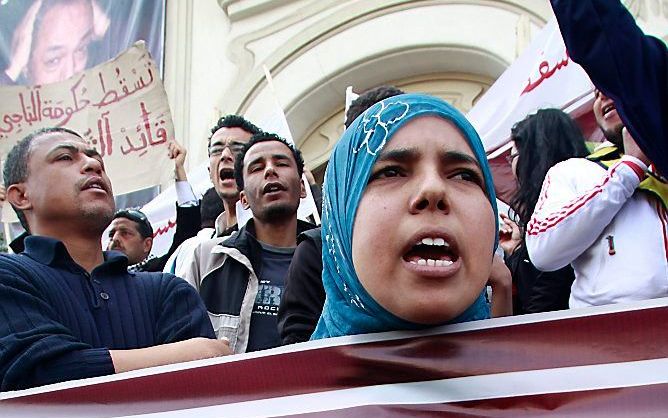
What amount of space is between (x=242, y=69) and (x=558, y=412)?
687 cm

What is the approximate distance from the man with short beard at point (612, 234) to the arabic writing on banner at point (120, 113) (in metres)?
3.30

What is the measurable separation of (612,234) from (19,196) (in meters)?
1.44

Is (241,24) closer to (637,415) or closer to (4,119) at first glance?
(4,119)

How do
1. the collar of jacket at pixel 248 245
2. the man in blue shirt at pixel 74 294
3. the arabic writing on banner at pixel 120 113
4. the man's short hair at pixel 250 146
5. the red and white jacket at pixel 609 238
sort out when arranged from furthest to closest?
the arabic writing on banner at pixel 120 113 → the man's short hair at pixel 250 146 → the collar of jacket at pixel 248 245 → the red and white jacket at pixel 609 238 → the man in blue shirt at pixel 74 294

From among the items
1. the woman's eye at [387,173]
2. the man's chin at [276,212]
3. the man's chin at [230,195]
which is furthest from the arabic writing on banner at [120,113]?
the woman's eye at [387,173]

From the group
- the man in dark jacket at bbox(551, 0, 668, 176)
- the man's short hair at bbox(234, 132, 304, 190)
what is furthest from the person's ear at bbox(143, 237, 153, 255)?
the man in dark jacket at bbox(551, 0, 668, 176)

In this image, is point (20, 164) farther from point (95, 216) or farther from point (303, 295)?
point (303, 295)

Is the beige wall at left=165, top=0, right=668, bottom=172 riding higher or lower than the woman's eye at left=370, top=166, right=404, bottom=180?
higher

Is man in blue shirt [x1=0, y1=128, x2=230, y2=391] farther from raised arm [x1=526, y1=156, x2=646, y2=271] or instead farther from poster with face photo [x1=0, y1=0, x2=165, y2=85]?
poster with face photo [x1=0, y1=0, x2=165, y2=85]

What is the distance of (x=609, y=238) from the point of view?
213cm

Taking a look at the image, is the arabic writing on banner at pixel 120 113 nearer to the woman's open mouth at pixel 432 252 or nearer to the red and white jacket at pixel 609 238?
the red and white jacket at pixel 609 238

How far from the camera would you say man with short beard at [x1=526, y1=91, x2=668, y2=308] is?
2053 mm

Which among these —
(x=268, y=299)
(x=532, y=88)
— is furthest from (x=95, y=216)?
(x=532, y=88)

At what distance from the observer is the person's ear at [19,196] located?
7.64 ft
